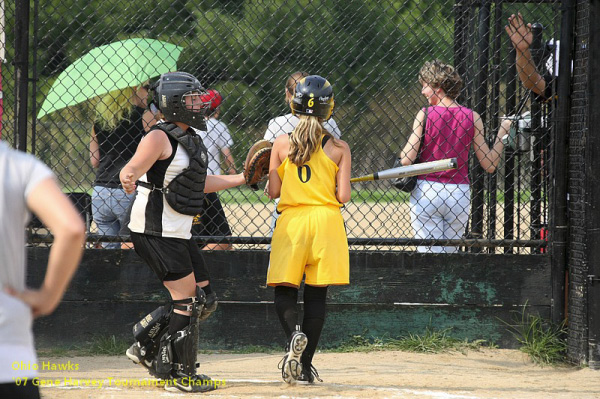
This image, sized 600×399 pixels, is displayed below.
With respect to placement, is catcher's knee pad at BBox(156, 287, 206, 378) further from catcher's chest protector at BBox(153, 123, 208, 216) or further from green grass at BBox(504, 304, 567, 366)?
green grass at BBox(504, 304, 567, 366)

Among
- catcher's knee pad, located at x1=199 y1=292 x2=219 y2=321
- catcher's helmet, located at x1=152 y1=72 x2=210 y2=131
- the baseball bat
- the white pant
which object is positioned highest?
catcher's helmet, located at x1=152 y1=72 x2=210 y2=131

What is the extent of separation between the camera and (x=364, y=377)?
488cm

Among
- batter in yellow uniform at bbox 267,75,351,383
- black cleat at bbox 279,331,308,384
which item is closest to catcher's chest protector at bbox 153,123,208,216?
batter in yellow uniform at bbox 267,75,351,383

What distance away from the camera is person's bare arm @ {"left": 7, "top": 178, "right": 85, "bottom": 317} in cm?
200

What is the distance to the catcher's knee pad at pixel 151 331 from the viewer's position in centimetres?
449

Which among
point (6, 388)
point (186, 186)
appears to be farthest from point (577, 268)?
point (6, 388)

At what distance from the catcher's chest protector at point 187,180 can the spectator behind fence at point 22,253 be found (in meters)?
2.22

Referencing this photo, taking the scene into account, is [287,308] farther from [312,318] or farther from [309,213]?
[309,213]

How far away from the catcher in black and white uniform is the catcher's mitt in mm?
279

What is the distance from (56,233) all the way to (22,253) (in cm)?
17

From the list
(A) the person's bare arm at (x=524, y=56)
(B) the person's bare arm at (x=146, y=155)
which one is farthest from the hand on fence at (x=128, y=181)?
(A) the person's bare arm at (x=524, y=56)

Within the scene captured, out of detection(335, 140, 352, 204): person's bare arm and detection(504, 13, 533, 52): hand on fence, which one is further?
detection(504, 13, 533, 52): hand on fence

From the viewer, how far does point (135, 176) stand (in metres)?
4.07

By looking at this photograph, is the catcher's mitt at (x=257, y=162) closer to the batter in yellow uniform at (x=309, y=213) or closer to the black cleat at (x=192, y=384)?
the batter in yellow uniform at (x=309, y=213)
